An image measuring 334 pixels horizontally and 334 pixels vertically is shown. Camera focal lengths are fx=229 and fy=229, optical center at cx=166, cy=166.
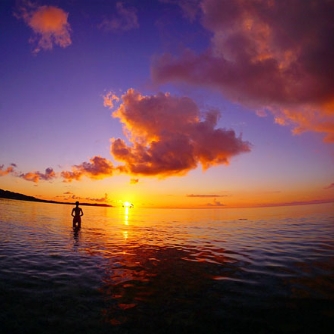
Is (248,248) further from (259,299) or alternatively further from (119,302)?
(119,302)

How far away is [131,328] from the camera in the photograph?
7.05m

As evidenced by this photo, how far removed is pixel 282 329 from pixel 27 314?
27.0 feet

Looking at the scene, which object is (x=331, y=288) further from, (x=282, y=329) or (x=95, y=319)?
(x=95, y=319)

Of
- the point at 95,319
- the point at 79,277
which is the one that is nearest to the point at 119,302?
the point at 95,319

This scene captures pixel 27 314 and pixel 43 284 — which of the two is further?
pixel 43 284

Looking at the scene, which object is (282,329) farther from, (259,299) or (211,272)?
(211,272)

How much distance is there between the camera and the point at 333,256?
16250 mm

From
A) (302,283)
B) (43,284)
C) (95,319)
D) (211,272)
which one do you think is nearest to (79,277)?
(43,284)

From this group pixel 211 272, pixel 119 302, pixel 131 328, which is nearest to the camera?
pixel 131 328

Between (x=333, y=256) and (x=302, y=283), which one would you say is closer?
(x=302, y=283)

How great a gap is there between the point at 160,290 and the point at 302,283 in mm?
6858

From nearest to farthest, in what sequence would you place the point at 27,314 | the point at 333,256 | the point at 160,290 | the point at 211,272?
the point at 27,314
the point at 160,290
the point at 211,272
the point at 333,256

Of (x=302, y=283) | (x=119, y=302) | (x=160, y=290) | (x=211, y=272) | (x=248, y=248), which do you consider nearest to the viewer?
(x=119, y=302)

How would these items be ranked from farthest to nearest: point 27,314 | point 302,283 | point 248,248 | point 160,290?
point 248,248, point 302,283, point 160,290, point 27,314
